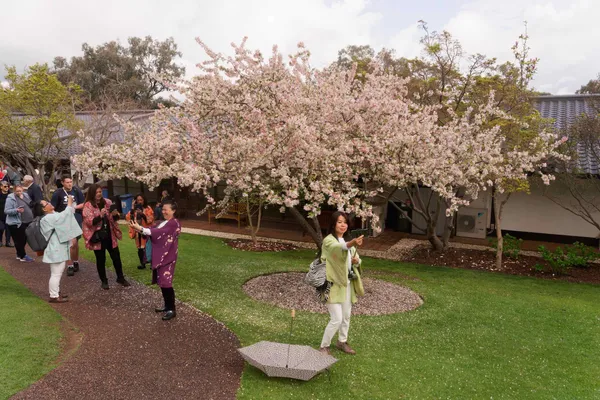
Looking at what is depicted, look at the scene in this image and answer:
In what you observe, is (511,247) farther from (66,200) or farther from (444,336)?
(66,200)

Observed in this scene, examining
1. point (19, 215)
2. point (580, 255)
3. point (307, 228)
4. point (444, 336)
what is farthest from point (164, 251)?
point (580, 255)

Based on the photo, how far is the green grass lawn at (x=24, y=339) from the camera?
5008mm

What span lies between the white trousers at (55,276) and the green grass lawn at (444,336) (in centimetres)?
201

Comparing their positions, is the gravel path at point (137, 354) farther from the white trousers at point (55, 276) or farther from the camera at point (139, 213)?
the camera at point (139, 213)

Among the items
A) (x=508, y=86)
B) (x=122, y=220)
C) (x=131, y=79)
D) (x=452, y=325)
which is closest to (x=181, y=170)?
(x=452, y=325)

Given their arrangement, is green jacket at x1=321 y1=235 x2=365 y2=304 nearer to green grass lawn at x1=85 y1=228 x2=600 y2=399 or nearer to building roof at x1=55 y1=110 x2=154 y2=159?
green grass lawn at x1=85 y1=228 x2=600 y2=399

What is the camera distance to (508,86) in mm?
11516

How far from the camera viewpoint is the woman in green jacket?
18.2ft

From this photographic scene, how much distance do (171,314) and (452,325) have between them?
487cm

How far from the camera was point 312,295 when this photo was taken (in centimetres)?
904

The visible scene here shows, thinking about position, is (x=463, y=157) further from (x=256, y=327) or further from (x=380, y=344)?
(x=256, y=327)

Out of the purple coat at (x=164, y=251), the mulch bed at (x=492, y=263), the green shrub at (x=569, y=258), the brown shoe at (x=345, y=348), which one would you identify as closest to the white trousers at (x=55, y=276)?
the purple coat at (x=164, y=251)

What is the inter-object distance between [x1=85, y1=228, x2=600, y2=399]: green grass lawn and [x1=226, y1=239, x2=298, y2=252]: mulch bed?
2.94 meters

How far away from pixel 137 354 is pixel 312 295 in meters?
4.12
